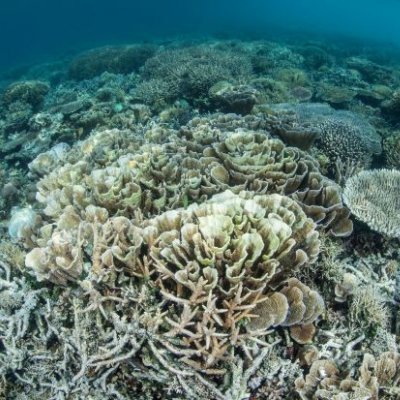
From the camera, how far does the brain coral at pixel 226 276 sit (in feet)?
8.11

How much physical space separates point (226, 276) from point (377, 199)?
240 centimetres

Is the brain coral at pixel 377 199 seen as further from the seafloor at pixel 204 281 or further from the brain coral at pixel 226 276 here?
the brain coral at pixel 226 276

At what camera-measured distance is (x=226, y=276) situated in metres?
2.49

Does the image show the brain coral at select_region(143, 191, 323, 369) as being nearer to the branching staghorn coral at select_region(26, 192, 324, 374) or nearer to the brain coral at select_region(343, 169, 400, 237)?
the branching staghorn coral at select_region(26, 192, 324, 374)

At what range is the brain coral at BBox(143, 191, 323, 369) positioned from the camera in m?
2.47

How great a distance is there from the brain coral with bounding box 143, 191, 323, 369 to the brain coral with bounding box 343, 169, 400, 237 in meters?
1.28

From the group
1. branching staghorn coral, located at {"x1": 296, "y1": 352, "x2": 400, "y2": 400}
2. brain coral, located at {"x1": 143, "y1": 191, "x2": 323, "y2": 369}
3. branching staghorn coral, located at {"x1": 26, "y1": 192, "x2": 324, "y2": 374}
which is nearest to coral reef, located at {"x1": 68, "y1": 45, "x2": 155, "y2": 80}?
branching staghorn coral, located at {"x1": 26, "y1": 192, "x2": 324, "y2": 374}

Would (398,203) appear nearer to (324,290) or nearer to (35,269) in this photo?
(324,290)

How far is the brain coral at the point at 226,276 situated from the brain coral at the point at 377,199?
128 cm

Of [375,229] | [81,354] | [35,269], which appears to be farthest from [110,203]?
[375,229]

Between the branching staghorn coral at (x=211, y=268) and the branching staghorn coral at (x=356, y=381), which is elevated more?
the branching staghorn coral at (x=211, y=268)

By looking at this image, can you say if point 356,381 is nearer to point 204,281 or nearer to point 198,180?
point 204,281

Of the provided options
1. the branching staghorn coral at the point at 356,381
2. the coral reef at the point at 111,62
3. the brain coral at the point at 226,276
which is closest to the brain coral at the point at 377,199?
the brain coral at the point at 226,276

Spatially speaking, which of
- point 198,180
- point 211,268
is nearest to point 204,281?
point 211,268
